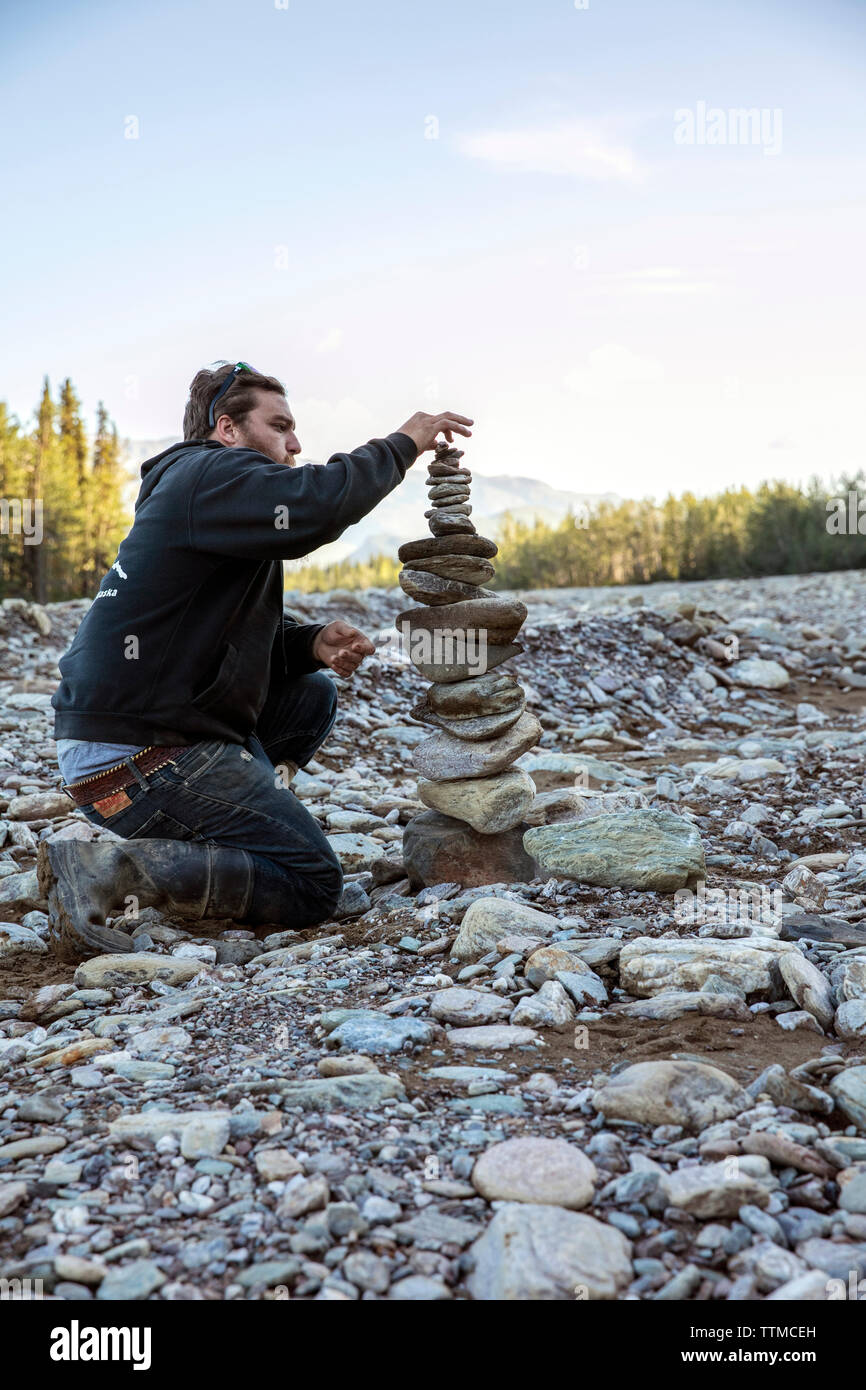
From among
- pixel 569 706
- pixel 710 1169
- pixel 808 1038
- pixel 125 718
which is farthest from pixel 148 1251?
pixel 569 706

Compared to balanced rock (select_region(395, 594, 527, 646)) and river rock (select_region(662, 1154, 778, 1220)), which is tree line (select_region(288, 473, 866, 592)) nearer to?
balanced rock (select_region(395, 594, 527, 646))

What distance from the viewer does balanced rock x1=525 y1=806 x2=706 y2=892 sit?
13.8 feet

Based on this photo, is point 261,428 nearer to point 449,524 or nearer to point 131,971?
point 449,524

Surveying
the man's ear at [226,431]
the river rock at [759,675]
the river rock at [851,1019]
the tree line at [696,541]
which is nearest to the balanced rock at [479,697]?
the man's ear at [226,431]

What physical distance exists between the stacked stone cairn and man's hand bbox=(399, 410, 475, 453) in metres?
0.33

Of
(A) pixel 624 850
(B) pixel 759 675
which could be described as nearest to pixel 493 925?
(A) pixel 624 850

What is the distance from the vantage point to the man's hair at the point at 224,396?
14.5 ft

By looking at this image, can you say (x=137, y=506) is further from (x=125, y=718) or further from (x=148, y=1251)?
(x=148, y=1251)

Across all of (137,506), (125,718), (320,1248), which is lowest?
(320,1248)

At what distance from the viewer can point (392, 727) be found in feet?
29.2

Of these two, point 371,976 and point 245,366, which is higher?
point 245,366

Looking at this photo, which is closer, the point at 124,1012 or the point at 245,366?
the point at 124,1012

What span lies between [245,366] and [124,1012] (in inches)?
106

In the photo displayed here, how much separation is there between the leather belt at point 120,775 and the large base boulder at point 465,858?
1.18 m
